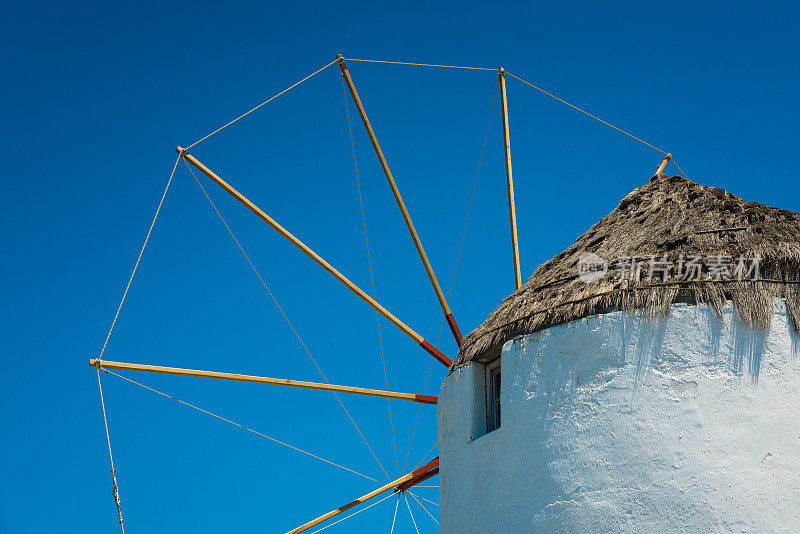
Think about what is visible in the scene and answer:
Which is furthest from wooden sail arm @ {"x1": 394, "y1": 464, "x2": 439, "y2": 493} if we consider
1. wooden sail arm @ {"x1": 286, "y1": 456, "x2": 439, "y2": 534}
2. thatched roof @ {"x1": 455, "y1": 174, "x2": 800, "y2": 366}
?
thatched roof @ {"x1": 455, "y1": 174, "x2": 800, "y2": 366}

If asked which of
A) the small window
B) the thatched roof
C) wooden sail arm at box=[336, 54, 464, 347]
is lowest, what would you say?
the small window

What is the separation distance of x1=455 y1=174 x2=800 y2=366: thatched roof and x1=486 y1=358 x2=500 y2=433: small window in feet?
0.58

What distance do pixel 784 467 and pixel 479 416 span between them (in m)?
3.07

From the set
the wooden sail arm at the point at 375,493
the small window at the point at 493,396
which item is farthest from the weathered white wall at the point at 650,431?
the wooden sail arm at the point at 375,493

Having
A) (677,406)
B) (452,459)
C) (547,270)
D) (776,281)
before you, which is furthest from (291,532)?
(776,281)

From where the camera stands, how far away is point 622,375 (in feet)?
28.8

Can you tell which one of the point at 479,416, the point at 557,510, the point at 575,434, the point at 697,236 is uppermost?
the point at 697,236

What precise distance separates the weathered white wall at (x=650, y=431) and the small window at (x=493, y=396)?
1.73 ft

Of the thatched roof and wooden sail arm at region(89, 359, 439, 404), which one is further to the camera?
wooden sail arm at region(89, 359, 439, 404)

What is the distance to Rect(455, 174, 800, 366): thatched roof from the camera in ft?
28.9

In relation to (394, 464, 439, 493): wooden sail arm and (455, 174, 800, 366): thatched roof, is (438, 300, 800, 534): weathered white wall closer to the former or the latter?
(455, 174, 800, 366): thatched roof

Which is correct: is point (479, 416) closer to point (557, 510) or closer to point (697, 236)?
point (557, 510)

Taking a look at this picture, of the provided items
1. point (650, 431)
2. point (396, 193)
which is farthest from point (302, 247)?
point (650, 431)

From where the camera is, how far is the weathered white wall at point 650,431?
26.8ft
